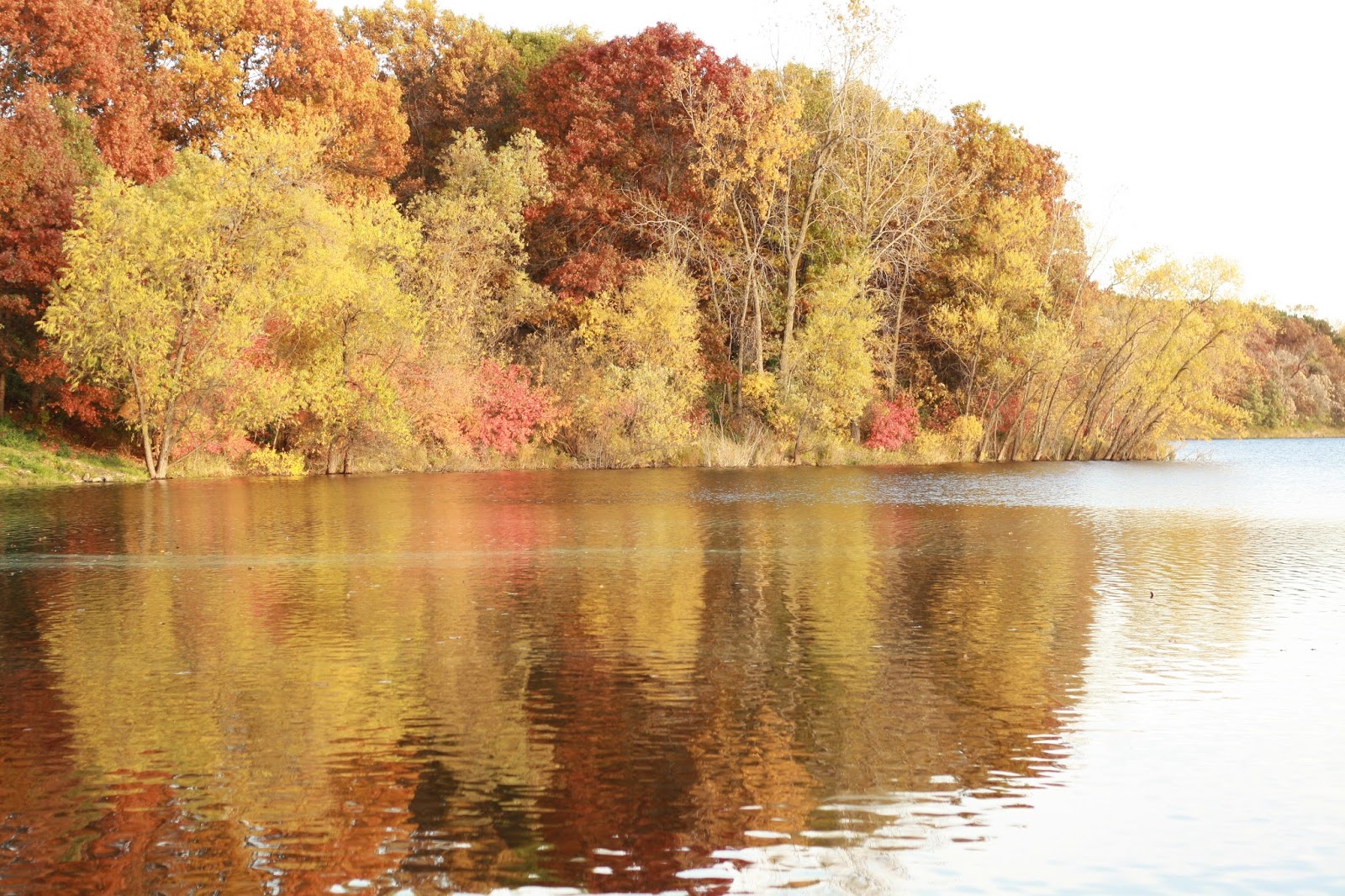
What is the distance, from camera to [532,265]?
5494cm

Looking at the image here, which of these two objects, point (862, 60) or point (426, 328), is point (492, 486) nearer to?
point (426, 328)

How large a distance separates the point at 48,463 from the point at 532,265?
2237cm

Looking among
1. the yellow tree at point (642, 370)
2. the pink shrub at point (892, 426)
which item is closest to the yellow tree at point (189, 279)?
the yellow tree at point (642, 370)

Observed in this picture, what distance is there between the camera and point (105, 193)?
37.7m

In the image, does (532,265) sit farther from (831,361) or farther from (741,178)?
(831,361)

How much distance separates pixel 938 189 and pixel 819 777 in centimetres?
5271

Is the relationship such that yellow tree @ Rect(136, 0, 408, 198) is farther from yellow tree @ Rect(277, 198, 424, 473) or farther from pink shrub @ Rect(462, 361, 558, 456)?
pink shrub @ Rect(462, 361, 558, 456)

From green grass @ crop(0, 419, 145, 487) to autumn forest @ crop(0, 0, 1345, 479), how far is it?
847 millimetres

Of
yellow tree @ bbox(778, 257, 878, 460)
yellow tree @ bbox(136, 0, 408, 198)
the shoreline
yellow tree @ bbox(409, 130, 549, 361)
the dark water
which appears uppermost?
yellow tree @ bbox(136, 0, 408, 198)

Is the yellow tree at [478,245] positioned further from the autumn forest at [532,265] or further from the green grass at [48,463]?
the green grass at [48,463]

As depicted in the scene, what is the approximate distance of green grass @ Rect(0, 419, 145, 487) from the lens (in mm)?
36400

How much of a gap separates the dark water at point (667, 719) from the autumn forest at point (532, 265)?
66.2 ft

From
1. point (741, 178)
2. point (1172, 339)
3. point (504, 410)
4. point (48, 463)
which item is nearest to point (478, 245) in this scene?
point (504, 410)

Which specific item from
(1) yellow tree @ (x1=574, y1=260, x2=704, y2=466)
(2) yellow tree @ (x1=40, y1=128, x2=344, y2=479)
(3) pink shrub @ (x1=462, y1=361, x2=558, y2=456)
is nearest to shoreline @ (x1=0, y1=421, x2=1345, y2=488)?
(3) pink shrub @ (x1=462, y1=361, x2=558, y2=456)
